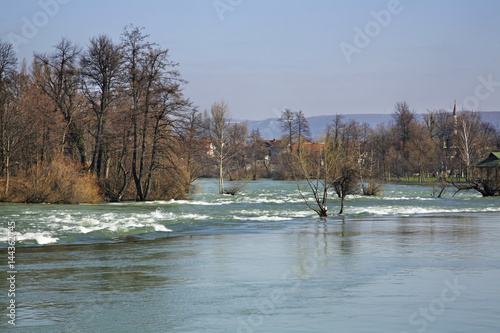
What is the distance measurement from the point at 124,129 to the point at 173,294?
36.7 metres

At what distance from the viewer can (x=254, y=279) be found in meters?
13.5

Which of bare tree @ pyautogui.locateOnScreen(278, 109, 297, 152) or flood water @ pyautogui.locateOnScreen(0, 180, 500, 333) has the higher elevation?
bare tree @ pyautogui.locateOnScreen(278, 109, 297, 152)

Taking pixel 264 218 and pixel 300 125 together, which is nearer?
pixel 264 218

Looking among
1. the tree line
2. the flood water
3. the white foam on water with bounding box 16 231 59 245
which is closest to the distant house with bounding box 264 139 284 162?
the tree line

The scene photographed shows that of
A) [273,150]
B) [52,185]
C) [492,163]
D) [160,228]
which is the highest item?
[273,150]

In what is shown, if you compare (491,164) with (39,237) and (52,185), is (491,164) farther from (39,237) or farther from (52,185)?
(39,237)

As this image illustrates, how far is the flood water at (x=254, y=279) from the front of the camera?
973cm

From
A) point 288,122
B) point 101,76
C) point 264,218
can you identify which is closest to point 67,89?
point 101,76

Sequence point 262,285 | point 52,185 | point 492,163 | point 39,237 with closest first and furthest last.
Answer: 1. point 262,285
2. point 39,237
3. point 52,185
4. point 492,163

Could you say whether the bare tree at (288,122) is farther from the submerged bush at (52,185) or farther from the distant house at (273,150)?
the submerged bush at (52,185)

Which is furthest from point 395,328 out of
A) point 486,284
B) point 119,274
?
point 119,274

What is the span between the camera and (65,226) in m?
24.9

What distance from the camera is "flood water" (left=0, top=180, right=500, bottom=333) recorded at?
973 centimetres

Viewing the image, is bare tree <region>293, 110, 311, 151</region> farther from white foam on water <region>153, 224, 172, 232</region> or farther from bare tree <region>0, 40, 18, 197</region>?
white foam on water <region>153, 224, 172, 232</region>
